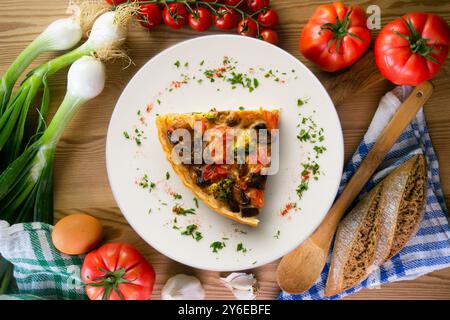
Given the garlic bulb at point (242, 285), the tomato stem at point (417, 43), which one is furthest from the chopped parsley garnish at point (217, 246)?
the tomato stem at point (417, 43)

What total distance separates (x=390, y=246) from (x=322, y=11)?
4.18 ft

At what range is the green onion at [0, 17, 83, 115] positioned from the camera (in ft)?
9.14

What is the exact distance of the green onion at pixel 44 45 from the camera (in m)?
2.79

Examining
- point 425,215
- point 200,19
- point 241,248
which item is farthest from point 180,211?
point 425,215

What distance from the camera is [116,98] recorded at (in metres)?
Answer: 2.87

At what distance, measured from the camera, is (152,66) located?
2633mm

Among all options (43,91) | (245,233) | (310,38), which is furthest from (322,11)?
(43,91)

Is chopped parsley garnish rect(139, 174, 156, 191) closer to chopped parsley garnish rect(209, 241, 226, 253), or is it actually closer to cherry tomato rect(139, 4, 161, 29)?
chopped parsley garnish rect(209, 241, 226, 253)

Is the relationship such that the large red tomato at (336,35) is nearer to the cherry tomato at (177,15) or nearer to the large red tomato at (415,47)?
the large red tomato at (415,47)

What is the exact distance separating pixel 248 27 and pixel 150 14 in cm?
54

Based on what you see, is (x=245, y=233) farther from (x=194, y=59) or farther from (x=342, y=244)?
(x=194, y=59)

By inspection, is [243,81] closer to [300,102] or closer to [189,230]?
[300,102]

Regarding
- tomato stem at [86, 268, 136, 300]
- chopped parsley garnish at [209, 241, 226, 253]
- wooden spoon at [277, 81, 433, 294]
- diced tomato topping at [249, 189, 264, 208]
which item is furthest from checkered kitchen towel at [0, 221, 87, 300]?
wooden spoon at [277, 81, 433, 294]
